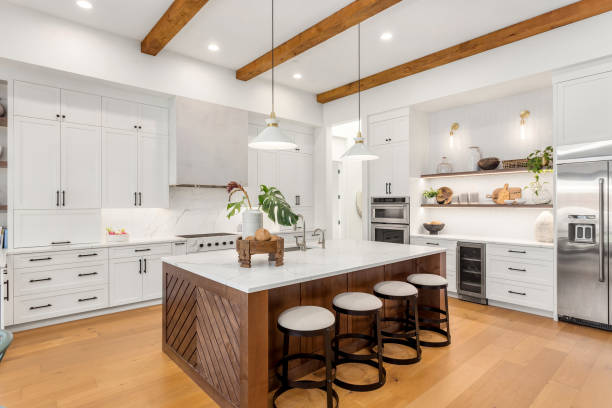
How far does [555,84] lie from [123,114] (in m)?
5.04

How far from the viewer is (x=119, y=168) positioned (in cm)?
428

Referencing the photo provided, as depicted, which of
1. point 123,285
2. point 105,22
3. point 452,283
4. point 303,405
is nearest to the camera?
point 303,405

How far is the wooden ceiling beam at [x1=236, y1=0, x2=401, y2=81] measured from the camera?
3217 mm

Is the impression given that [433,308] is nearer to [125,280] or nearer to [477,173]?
[477,173]

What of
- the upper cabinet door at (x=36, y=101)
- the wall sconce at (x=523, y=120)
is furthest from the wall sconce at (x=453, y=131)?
the upper cabinet door at (x=36, y=101)

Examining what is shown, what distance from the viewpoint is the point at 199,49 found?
4.35m

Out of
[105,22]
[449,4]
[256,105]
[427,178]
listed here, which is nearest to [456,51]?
[449,4]

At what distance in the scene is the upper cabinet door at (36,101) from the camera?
3613 mm

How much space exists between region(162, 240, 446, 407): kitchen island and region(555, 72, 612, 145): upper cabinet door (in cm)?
208

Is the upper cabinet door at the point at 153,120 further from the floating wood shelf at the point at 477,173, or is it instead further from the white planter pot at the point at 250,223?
the floating wood shelf at the point at 477,173

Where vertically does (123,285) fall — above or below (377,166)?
below

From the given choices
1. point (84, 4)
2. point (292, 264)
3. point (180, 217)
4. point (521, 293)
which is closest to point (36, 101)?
point (84, 4)

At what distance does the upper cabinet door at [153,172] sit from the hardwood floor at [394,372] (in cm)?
165

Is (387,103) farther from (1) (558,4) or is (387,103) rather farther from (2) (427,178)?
(1) (558,4)
